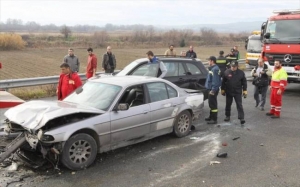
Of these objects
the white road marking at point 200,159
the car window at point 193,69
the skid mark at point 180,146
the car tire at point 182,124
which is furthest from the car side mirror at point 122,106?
the car window at point 193,69

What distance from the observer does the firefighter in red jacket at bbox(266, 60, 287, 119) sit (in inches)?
369

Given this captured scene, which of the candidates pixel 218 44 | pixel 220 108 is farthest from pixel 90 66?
pixel 218 44

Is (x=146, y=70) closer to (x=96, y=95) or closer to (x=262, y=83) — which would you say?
(x=96, y=95)

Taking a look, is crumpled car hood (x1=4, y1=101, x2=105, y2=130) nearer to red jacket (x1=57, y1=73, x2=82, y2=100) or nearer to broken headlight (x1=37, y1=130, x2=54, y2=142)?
broken headlight (x1=37, y1=130, x2=54, y2=142)

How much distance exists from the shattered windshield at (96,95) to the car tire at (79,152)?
2.27 ft

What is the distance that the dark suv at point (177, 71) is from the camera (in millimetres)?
9148

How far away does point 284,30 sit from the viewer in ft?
42.8

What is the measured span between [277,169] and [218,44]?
6474 cm

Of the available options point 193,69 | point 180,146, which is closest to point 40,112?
point 180,146

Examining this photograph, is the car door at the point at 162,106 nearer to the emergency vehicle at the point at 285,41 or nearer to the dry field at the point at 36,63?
the emergency vehicle at the point at 285,41

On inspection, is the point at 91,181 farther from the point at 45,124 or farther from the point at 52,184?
the point at 45,124

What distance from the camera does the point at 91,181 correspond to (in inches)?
198

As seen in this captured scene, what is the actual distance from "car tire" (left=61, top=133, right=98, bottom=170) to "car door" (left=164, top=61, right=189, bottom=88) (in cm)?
414

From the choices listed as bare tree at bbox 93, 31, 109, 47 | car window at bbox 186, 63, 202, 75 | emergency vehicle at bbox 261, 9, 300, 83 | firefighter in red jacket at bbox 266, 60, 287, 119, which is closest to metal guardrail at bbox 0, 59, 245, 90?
car window at bbox 186, 63, 202, 75
